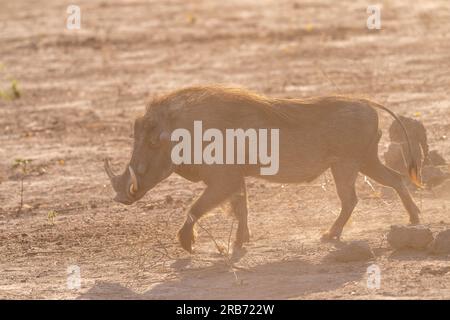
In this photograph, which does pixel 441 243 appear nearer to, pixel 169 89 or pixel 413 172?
pixel 413 172

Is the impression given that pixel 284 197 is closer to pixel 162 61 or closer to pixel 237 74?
pixel 237 74

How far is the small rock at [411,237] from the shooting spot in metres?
7.20

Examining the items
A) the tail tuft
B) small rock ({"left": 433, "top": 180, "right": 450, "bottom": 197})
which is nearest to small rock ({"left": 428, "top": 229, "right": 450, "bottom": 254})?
the tail tuft

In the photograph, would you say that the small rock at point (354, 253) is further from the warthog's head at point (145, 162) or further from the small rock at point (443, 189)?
the small rock at point (443, 189)

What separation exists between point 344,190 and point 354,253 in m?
0.70

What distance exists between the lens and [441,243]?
23.4 ft

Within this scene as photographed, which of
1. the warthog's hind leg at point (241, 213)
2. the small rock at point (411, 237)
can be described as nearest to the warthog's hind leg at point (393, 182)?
the small rock at point (411, 237)

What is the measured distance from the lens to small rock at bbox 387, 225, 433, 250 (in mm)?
7199

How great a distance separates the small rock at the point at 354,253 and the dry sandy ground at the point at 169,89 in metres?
0.08

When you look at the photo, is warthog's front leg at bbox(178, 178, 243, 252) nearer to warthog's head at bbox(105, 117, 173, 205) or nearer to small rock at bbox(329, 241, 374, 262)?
warthog's head at bbox(105, 117, 173, 205)

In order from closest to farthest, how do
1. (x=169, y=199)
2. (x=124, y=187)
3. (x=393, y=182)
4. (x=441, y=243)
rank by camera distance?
(x=441, y=243) < (x=124, y=187) < (x=393, y=182) < (x=169, y=199)

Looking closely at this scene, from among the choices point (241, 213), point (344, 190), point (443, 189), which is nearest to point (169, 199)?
point (241, 213)

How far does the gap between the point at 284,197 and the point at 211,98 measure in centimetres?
158

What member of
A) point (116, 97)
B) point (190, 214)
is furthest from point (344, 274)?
point (116, 97)
